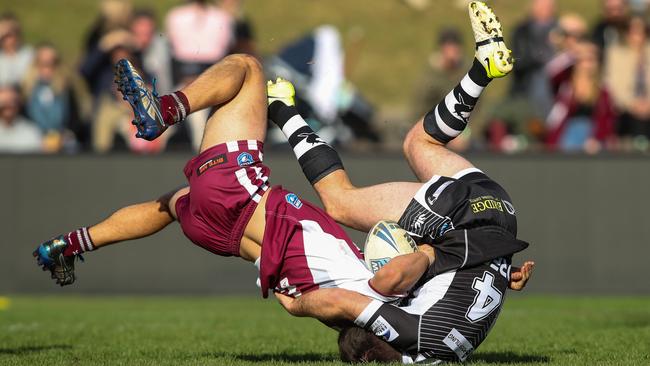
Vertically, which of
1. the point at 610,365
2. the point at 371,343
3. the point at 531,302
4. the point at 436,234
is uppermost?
the point at 436,234

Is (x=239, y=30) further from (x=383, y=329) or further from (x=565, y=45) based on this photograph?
(x=383, y=329)

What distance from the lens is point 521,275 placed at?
7.69m

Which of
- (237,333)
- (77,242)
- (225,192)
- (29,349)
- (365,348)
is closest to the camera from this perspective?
(365,348)

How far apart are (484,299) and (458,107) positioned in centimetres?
163

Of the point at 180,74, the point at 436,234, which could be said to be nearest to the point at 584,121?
the point at 180,74

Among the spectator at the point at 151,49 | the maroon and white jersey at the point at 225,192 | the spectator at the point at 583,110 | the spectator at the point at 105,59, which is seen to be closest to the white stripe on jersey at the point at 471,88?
the maroon and white jersey at the point at 225,192

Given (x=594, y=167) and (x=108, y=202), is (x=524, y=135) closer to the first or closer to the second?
(x=594, y=167)

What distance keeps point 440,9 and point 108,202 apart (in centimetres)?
616

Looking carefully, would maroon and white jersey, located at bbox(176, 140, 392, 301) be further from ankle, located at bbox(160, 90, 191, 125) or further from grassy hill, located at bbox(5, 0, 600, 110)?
grassy hill, located at bbox(5, 0, 600, 110)

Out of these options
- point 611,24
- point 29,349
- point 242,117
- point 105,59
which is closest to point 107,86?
point 105,59

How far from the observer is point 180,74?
50.7 feet

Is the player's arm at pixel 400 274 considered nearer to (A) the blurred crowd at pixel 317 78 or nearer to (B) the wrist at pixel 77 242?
(B) the wrist at pixel 77 242

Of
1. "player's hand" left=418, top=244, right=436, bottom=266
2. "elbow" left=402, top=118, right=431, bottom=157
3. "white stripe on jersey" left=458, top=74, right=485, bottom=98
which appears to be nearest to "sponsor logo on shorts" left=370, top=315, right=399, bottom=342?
"player's hand" left=418, top=244, right=436, bottom=266

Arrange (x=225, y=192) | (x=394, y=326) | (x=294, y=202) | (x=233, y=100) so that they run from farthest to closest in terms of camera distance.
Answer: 1. (x=233, y=100)
2. (x=294, y=202)
3. (x=225, y=192)
4. (x=394, y=326)
